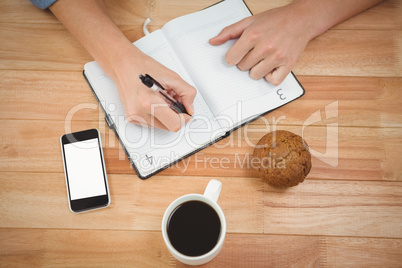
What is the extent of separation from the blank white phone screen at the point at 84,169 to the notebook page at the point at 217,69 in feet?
1.10

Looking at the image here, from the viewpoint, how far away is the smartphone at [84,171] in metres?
0.74

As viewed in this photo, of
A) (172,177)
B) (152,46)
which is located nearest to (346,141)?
(172,177)

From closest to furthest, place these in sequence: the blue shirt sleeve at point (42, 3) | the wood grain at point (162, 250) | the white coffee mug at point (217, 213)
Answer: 1. the white coffee mug at point (217, 213)
2. the wood grain at point (162, 250)
3. the blue shirt sleeve at point (42, 3)

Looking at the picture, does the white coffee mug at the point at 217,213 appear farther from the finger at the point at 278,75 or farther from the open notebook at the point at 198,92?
the finger at the point at 278,75

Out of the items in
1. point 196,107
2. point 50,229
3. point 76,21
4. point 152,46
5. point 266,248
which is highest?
point 76,21

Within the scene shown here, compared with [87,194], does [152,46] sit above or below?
above

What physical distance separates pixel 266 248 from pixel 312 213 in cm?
15

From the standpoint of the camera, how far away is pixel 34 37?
35.1 inches

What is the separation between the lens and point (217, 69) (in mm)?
824

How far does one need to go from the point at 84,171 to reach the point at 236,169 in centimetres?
40

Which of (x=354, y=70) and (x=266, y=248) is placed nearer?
(x=266, y=248)

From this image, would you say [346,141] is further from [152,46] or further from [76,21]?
[76,21]

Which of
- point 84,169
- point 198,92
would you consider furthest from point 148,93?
point 84,169

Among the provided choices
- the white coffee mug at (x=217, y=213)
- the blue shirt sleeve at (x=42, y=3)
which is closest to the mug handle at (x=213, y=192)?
the white coffee mug at (x=217, y=213)
